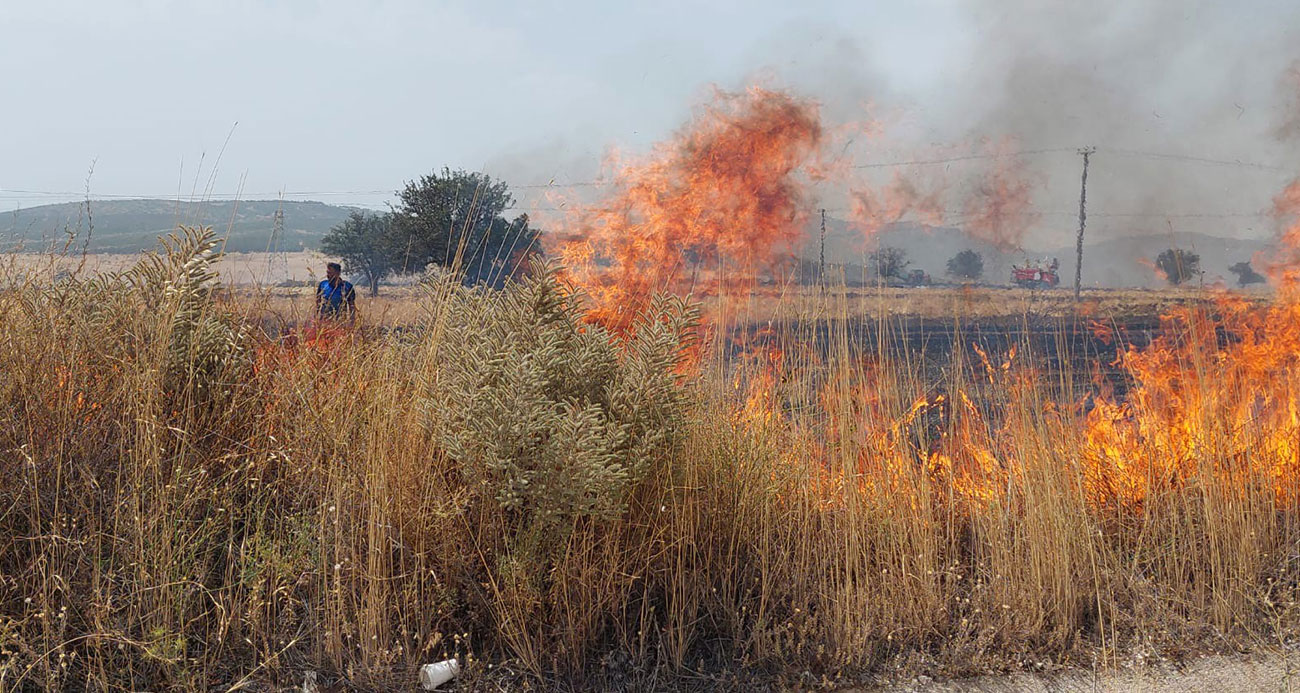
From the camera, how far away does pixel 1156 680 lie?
3.06m

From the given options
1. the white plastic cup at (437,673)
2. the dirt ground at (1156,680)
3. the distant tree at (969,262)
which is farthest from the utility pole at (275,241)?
the distant tree at (969,262)

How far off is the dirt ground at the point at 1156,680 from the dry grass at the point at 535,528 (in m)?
0.08

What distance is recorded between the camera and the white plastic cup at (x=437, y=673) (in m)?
2.65

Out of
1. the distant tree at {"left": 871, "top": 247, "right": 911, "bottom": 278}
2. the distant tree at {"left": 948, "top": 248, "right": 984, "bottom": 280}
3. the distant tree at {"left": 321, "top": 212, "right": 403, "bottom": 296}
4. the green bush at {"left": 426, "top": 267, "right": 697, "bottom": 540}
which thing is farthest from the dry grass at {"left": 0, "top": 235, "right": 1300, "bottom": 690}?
the distant tree at {"left": 948, "top": 248, "right": 984, "bottom": 280}

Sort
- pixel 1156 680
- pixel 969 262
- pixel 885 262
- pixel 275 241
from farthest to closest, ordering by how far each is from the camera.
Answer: pixel 969 262
pixel 885 262
pixel 275 241
pixel 1156 680

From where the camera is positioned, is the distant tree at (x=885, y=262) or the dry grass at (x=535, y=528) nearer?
the dry grass at (x=535, y=528)

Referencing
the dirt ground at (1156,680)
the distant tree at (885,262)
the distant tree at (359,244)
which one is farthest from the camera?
the distant tree at (359,244)

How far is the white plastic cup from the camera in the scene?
8.69 feet

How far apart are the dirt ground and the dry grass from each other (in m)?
0.08

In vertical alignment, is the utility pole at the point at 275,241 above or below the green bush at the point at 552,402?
above

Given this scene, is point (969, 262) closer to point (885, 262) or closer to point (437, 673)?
point (885, 262)

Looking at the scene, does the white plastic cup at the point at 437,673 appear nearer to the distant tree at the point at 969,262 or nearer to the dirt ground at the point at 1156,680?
the dirt ground at the point at 1156,680

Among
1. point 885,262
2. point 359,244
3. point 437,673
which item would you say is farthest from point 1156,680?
point 359,244

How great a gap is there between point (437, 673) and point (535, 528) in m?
0.53
